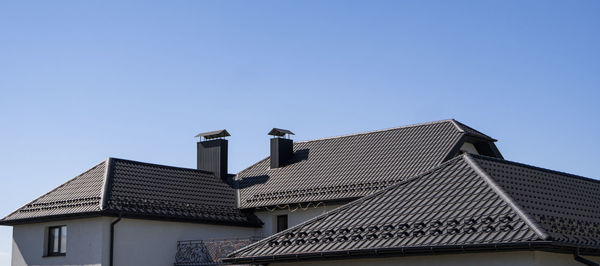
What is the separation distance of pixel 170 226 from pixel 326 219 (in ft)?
32.0

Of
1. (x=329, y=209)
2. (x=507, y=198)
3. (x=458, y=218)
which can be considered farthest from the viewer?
(x=329, y=209)

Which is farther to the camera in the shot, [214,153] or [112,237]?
[214,153]

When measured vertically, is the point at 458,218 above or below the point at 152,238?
below

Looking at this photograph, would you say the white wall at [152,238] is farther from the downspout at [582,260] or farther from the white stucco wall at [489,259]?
the downspout at [582,260]

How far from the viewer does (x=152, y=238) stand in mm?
27625

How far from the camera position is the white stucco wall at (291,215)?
28.6 meters

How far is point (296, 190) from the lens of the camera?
2970 cm

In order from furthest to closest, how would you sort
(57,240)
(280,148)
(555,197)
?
(280,148) → (57,240) → (555,197)

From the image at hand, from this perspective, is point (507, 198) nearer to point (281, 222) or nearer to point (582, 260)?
point (582, 260)

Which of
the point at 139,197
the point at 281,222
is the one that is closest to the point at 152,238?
the point at 139,197

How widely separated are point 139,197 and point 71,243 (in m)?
2.60

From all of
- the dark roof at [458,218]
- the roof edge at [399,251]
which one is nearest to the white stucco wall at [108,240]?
the roof edge at [399,251]

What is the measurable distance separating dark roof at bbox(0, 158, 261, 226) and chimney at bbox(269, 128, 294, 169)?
2.04 meters

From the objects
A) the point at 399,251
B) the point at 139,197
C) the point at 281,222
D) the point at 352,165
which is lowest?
the point at 399,251
